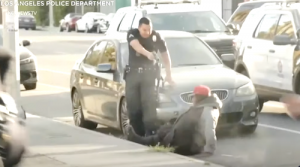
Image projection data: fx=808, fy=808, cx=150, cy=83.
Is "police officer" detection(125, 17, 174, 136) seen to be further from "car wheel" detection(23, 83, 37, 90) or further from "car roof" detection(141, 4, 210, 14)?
"car wheel" detection(23, 83, 37, 90)

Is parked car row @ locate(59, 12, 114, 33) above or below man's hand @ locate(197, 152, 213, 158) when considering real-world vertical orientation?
below

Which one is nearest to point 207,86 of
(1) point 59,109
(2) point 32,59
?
(1) point 59,109

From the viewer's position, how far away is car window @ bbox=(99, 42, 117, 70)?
39.6 feet

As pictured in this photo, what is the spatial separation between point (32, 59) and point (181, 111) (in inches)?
329

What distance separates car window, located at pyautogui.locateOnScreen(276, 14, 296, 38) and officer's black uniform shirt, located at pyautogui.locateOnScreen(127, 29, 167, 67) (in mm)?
2837

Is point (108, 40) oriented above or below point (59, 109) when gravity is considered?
above

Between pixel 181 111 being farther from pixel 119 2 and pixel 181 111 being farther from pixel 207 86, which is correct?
pixel 119 2

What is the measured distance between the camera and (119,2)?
3247 centimetres

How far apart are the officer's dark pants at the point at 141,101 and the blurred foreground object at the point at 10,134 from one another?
9.60 ft

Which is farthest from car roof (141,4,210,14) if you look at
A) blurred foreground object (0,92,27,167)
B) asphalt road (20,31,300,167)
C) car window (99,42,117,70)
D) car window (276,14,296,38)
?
blurred foreground object (0,92,27,167)

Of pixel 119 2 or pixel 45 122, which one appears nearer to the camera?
pixel 45 122

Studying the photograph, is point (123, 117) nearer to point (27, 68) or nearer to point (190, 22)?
→ point (190, 22)

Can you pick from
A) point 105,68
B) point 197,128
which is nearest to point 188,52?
point 105,68

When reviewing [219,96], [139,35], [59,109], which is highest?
[139,35]
